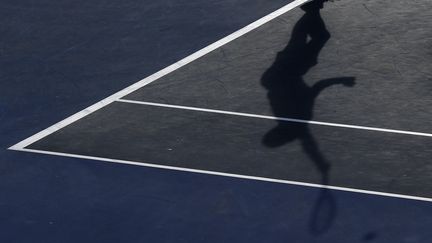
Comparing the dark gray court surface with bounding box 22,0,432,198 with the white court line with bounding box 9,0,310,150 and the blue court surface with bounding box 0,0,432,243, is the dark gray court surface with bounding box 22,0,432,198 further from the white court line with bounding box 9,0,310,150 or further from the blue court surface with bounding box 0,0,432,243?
the white court line with bounding box 9,0,310,150

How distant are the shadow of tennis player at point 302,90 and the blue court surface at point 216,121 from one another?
38mm

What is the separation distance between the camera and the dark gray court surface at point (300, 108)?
786 inches

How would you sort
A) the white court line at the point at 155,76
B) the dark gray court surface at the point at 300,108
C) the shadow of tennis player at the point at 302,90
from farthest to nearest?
1. the white court line at the point at 155,76
2. the dark gray court surface at the point at 300,108
3. the shadow of tennis player at the point at 302,90

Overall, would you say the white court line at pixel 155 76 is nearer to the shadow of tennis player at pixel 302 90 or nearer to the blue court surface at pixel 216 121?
the blue court surface at pixel 216 121

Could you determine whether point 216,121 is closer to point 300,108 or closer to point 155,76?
point 300,108

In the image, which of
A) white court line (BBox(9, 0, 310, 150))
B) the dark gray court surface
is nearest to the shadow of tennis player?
the dark gray court surface

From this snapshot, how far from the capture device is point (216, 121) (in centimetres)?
2139

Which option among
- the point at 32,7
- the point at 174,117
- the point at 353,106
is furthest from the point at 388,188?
the point at 32,7

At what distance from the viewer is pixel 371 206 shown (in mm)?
18625

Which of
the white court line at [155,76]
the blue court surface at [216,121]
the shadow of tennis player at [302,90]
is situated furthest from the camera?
the white court line at [155,76]

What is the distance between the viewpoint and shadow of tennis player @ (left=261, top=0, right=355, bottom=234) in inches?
747

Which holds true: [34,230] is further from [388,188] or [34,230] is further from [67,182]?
[388,188]

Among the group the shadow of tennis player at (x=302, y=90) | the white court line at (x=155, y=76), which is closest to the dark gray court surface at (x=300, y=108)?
the shadow of tennis player at (x=302, y=90)

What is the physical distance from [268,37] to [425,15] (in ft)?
12.8
